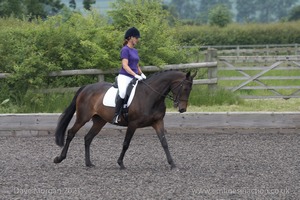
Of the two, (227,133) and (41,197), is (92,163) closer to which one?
(41,197)

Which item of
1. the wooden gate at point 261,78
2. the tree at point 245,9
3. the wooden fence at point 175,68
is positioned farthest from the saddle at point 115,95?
the tree at point 245,9

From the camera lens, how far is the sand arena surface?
7.45 meters

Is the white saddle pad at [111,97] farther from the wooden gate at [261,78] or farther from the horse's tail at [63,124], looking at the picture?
the wooden gate at [261,78]

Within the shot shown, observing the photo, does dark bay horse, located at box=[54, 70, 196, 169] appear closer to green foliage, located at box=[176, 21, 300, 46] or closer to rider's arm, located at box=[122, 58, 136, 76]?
rider's arm, located at box=[122, 58, 136, 76]

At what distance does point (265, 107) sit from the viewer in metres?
15.0

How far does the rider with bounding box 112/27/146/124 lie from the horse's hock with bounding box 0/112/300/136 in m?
3.22

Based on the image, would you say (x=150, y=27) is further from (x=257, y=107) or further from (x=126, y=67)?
(x=126, y=67)

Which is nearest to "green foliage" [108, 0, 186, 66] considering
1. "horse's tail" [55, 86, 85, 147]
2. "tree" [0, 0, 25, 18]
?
"horse's tail" [55, 86, 85, 147]

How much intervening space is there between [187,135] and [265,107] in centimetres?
311

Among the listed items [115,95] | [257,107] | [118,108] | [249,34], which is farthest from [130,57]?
[249,34]

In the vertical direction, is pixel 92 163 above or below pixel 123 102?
below

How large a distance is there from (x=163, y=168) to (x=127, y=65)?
1.53 meters

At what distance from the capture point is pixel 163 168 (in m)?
9.23

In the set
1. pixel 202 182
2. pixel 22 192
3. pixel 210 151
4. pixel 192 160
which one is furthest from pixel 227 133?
pixel 22 192
